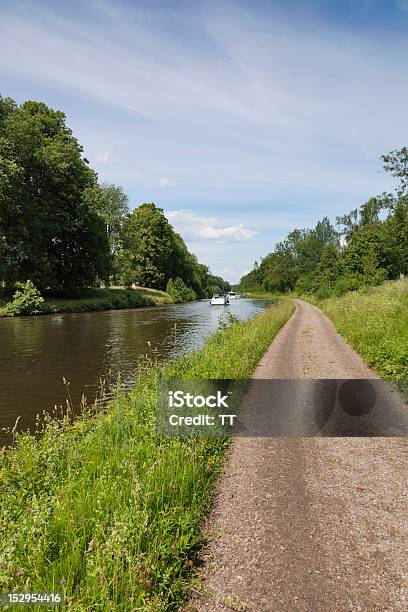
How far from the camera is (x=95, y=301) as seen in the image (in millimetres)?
48844

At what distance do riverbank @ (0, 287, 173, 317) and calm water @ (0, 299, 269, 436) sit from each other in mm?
8502

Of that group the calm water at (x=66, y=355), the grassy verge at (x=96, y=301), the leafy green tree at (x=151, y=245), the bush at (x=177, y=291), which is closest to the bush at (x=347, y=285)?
the calm water at (x=66, y=355)

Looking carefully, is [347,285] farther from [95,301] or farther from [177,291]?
[177,291]

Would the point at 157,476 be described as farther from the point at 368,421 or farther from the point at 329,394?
the point at 329,394

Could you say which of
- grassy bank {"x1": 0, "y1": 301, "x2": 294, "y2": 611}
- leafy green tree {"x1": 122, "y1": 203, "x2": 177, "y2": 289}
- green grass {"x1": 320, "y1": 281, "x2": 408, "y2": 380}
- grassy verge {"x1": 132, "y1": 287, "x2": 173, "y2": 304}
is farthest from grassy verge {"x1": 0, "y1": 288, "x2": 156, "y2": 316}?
grassy bank {"x1": 0, "y1": 301, "x2": 294, "y2": 611}

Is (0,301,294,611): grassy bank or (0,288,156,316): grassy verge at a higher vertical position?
(0,288,156,316): grassy verge

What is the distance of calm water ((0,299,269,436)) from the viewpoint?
12164 mm

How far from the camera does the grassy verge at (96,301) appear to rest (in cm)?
4309

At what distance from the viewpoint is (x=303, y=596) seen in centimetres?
365

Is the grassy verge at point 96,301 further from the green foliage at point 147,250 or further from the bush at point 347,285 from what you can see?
the bush at point 347,285

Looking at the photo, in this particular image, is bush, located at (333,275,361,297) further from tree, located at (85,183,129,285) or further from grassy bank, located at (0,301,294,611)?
grassy bank, located at (0,301,294,611)

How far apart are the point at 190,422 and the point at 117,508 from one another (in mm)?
2968

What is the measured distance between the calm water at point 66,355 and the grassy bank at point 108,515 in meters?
4.18

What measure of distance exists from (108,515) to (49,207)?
47.2m
